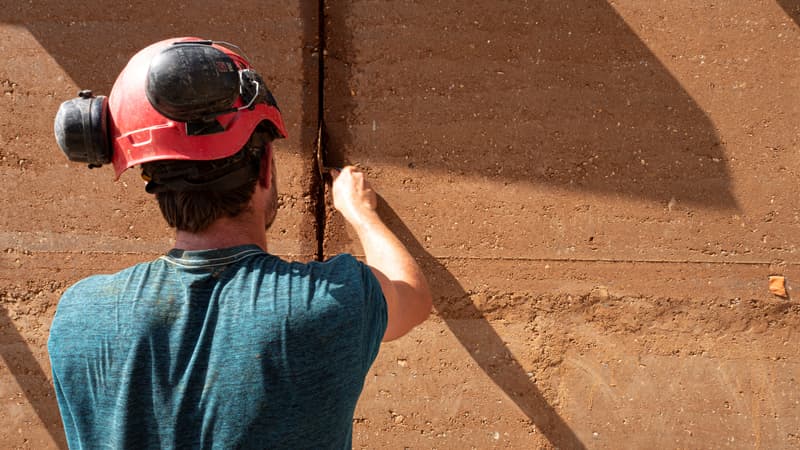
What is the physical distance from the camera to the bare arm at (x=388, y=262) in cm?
166

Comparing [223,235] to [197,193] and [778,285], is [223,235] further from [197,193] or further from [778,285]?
[778,285]

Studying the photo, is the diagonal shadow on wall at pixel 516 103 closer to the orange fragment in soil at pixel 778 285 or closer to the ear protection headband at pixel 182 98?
the orange fragment in soil at pixel 778 285

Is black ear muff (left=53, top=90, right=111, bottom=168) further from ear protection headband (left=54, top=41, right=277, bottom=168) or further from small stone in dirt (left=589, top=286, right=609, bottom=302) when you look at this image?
small stone in dirt (left=589, top=286, right=609, bottom=302)

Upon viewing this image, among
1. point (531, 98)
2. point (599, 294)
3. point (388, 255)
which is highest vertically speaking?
point (531, 98)

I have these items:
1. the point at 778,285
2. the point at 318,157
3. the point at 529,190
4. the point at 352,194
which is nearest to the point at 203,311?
the point at 352,194

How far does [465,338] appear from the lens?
268 centimetres

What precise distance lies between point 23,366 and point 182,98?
6.88 feet

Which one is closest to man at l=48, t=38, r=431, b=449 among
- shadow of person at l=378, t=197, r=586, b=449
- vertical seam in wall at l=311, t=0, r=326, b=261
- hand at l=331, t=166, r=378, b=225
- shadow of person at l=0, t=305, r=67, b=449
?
hand at l=331, t=166, r=378, b=225

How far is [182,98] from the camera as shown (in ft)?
4.58

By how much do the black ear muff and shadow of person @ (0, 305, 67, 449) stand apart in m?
1.65

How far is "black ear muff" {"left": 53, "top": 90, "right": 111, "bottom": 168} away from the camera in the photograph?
61.0 inches

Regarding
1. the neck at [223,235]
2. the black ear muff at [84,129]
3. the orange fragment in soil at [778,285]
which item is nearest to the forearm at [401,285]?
the neck at [223,235]

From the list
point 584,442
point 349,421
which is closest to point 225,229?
point 349,421

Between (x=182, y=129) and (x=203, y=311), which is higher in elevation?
(x=182, y=129)
